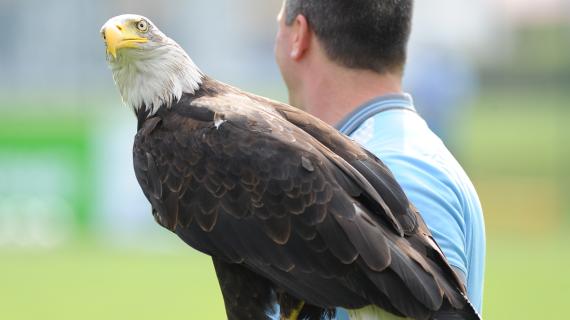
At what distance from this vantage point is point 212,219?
13.6 feet

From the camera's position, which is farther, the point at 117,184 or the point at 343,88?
the point at 117,184

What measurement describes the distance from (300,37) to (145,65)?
608mm

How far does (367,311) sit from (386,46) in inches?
47.0

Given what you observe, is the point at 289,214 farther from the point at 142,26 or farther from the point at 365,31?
the point at 142,26

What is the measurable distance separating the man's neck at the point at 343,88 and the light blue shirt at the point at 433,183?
15 cm

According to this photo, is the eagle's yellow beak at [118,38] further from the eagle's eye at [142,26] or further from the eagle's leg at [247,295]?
the eagle's leg at [247,295]

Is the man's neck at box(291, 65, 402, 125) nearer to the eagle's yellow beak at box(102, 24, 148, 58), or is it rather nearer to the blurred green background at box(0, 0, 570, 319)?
the eagle's yellow beak at box(102, 24, 148, 58)

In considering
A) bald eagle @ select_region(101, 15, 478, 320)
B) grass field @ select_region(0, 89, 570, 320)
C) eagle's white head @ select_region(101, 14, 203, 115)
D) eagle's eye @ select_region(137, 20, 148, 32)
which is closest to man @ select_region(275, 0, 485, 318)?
bald eagle @ select_region(101, 15, 478, 320)

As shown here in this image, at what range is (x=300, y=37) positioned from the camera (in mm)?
4766

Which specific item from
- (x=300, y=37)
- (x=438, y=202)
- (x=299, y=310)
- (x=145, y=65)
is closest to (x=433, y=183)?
(x=438, y=202)

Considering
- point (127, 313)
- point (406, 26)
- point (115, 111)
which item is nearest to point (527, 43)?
point (115, 111)

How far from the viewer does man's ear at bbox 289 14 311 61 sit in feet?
15.6

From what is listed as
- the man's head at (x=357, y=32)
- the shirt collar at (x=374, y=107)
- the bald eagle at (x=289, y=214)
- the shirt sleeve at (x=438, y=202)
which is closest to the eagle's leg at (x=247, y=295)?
the bald eagle at (x=289, y=214)

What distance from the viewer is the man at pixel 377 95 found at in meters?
4.17
